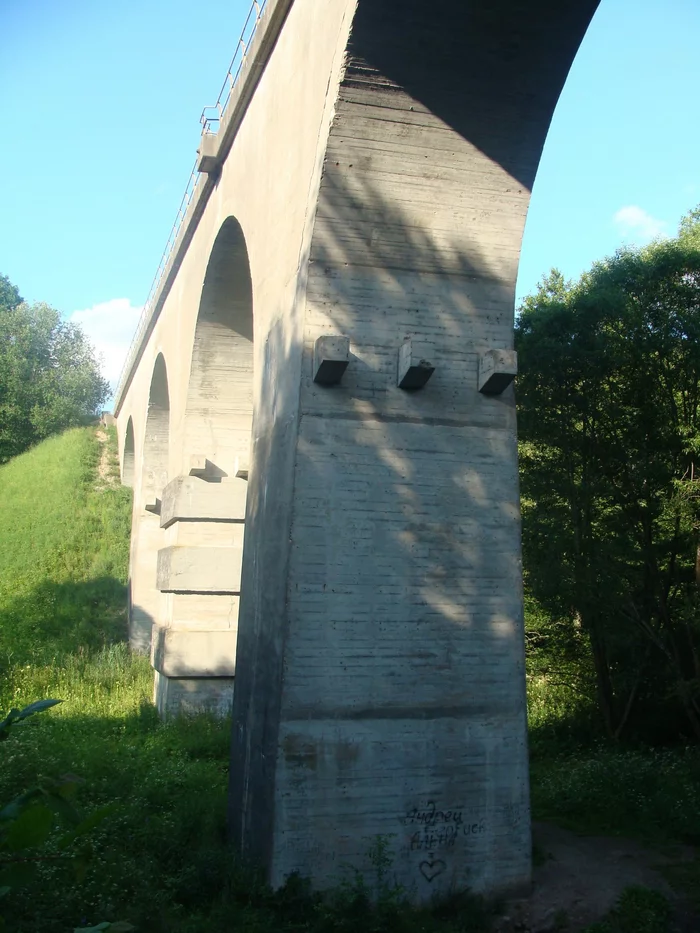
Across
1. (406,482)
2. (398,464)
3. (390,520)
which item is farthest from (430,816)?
(398,464)

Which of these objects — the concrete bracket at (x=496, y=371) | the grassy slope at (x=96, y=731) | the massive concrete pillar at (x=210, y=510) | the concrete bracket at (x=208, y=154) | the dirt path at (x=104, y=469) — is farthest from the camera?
the dirt path at (x=104, y=469)

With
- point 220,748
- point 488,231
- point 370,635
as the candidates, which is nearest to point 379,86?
point 488,231

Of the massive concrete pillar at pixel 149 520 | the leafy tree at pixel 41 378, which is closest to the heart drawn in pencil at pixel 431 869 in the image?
the massive concrete pillar at pixel 149 520

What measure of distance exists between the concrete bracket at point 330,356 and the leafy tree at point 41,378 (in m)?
28.6

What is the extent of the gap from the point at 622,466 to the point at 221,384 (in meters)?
5.16

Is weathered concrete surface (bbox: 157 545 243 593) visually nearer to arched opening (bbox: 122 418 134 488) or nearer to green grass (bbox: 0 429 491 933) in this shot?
green grass (bbox: 0 429 491 933)

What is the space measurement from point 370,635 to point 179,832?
84.3 inches

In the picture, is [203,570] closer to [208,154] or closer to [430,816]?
[208,154]

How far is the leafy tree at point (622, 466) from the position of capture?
34.9 ft

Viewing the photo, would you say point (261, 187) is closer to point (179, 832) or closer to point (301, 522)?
point (301, 522)

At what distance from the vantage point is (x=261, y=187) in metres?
8.24

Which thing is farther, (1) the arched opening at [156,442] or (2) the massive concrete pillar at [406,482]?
(1) the arched opening at [156,442]

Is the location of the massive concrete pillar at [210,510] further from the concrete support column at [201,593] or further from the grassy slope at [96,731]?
the grassy slope at [96,731]

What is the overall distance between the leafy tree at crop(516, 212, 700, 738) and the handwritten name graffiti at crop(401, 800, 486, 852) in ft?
16.1
